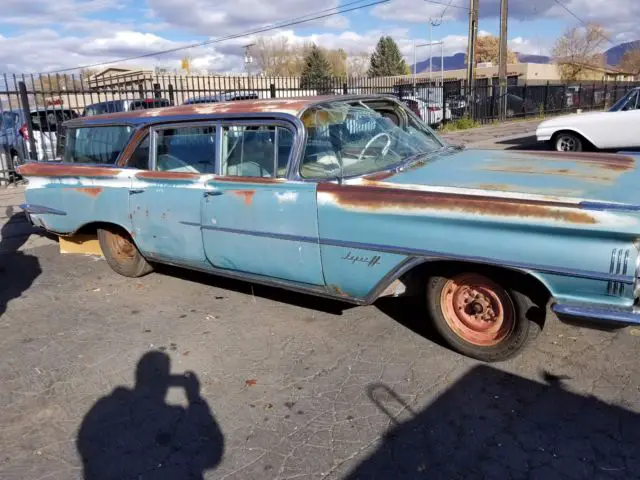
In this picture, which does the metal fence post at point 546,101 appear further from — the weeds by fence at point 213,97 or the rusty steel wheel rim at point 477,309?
the rusty steel wheel rim at point 477,309

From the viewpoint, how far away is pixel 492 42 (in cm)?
9412

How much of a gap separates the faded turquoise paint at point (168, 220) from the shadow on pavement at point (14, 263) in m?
1.45

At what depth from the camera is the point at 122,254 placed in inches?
212

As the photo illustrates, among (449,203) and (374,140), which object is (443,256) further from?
(374,140)

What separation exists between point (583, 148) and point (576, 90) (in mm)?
19973

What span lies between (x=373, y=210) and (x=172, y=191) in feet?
5.99

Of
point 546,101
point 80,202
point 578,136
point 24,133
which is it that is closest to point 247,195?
point 80,202

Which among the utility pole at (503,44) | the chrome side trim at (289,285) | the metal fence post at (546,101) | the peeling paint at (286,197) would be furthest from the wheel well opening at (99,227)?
the metal fence post at (546,101)

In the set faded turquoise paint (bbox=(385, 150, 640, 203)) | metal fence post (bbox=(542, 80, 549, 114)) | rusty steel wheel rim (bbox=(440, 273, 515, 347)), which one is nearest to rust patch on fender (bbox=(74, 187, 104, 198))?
faded turquoise paint (bbox=(385, 150, 640, 203))

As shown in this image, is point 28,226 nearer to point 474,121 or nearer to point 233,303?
point 233,303

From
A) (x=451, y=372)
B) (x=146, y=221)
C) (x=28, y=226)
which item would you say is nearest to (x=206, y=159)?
(x=146, y=221)

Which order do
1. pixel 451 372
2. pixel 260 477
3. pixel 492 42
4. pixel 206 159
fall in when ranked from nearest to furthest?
pixel 260 477, pixel 451 372, pixel 206 159, pixel 492 42

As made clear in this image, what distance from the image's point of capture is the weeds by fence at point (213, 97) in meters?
10.7

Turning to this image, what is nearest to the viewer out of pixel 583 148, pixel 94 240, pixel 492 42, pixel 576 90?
pixel 94 240
